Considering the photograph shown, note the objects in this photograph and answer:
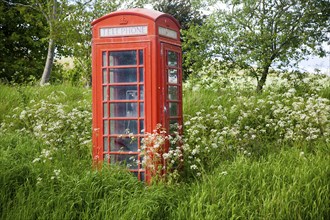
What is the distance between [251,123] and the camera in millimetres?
8977

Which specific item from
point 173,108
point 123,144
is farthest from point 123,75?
point 123,144

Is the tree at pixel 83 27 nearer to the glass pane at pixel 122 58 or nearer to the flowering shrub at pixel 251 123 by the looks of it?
the flowering shrub at pixel 251 123

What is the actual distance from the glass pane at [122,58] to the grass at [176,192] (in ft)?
4.52

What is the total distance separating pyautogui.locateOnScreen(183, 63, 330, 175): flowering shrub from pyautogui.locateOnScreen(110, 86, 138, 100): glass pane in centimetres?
95

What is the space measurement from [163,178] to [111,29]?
6.77 ft

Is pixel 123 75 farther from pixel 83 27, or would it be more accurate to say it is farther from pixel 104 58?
pixel 83 27

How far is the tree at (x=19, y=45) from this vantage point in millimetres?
22797

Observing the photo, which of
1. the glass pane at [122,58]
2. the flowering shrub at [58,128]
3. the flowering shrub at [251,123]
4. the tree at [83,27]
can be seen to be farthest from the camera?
the tree at [83,27]

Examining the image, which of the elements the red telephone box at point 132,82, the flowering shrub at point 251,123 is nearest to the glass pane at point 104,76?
the red telephone box at point 132,82

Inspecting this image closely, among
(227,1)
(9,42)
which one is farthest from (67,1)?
(227,1)

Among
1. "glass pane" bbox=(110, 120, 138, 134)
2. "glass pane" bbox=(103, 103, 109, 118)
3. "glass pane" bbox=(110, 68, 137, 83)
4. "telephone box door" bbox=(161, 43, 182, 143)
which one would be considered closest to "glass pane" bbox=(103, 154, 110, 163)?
"glass pane" bbox=(110, 120, 138, 134)

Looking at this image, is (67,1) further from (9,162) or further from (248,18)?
(9,162)

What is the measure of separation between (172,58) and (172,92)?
0.46m

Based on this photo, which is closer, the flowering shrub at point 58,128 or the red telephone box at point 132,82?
the red telephone box at point 132,82
